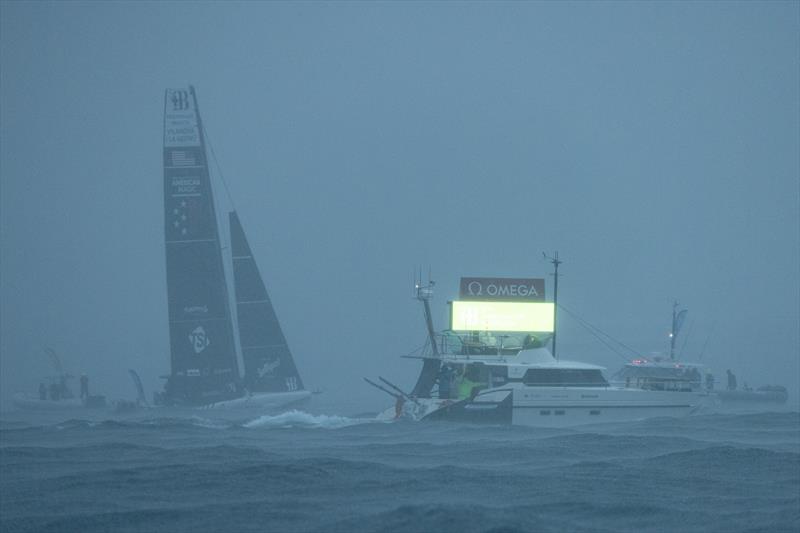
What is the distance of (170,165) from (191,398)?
42.9ft

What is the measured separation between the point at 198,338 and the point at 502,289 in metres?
21.3

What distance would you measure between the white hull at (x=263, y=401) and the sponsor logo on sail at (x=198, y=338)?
3287 millimetres

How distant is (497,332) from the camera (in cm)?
4391

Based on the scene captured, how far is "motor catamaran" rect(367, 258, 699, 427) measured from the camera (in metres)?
37.4

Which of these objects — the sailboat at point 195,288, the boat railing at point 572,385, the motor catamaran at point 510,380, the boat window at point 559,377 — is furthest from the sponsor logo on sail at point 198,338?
the boat railing at point 572,385

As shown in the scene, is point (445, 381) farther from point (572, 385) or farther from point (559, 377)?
point (572, 385)

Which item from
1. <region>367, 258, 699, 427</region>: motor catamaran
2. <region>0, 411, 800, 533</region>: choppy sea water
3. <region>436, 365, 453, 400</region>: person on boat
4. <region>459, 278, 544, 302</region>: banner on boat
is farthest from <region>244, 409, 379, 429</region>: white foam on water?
<region>459, 278, 544, 302</region>: banner on boat

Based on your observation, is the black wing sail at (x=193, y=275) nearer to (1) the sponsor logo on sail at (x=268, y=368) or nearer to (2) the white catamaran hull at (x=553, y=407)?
(1) the sponsor logo on sail at (x=268, y=368)

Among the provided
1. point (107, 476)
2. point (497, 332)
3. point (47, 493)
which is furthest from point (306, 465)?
point (497, 332)

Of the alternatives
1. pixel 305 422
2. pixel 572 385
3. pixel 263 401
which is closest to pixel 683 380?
pixel 572 385

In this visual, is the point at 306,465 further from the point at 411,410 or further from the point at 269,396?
the point at 269,396

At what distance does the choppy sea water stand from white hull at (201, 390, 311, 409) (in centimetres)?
2741

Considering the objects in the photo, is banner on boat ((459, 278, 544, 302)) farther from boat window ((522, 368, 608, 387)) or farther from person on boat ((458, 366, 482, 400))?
boat window ((522, 368, 608, 387))

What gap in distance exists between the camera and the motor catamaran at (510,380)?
3738 centimetres
